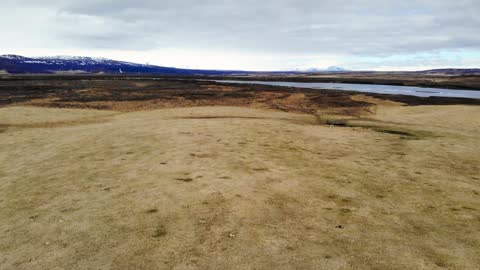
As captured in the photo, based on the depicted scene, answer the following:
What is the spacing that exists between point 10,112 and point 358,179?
1196 inches

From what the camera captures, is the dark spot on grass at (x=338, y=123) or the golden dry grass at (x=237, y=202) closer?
the golden dry grass at (x=237, y=202)

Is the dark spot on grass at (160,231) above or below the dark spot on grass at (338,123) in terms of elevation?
below

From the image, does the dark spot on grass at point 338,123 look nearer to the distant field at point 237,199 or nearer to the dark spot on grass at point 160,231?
the distant field at point 237,199

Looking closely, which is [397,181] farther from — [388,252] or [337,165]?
[388,252]

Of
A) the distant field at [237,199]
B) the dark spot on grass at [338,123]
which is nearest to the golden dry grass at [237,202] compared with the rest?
the distant field at [237,199]

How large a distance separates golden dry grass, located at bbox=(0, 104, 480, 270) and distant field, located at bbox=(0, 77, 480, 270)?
42 mm

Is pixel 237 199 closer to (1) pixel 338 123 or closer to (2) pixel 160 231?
(2) pixel 160 231

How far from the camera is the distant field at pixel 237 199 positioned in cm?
764

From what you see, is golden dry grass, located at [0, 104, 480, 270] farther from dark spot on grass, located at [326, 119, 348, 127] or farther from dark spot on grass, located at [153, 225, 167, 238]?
dark spot on grass, located at [326, 119, 348, 127]

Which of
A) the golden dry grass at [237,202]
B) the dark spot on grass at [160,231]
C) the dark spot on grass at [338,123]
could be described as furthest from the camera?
the dark spot on grass at [338,123]

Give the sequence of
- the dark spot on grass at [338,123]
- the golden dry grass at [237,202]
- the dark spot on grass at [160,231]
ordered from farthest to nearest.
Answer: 1. the dark spot on grass at [338,123]
2. the dark spot on grass at [160,231]
3. the golden dry grass at [237,202]

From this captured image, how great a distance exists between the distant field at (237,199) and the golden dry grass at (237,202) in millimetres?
42

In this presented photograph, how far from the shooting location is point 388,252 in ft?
25.4

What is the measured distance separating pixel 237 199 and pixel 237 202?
0.23m
